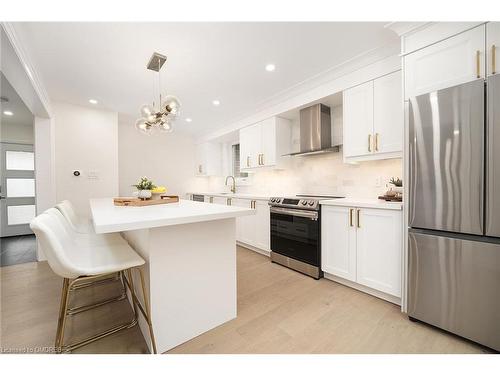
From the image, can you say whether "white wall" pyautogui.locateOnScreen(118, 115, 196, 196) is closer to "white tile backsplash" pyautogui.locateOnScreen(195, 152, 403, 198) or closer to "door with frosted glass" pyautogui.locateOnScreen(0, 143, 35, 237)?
"door with frosted glass" pyautogui.locateOnScreen(0, 143, 35, 237)

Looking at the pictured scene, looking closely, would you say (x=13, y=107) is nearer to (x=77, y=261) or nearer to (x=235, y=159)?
(x=235, y=159)

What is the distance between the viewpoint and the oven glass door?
2.51 meters

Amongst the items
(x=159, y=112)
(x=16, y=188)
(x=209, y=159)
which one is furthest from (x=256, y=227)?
(x=16, y=188)

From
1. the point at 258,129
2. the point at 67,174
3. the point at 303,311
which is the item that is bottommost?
the point at 303,311

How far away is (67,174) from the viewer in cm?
360

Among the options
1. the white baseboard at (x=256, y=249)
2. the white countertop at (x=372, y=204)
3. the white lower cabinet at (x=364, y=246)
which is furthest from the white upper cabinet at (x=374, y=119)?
the white baseboard at (x=256, y=249)

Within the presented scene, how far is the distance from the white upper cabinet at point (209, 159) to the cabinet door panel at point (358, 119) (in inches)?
138

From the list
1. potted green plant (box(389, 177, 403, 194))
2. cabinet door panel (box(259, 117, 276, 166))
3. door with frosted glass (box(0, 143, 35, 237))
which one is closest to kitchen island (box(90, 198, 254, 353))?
potted green plant (box(389, 177, 403, 194))

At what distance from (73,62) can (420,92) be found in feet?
11.2

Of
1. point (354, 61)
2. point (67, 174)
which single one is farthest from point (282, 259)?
point (67, 174)

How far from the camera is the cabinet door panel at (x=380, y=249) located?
6.21ft

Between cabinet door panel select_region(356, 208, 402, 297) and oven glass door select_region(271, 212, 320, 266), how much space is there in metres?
0.48

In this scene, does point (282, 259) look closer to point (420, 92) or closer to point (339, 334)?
point (339, 334)

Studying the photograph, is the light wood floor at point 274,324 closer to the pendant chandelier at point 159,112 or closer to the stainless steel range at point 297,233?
the stainless steel range at point 297,233
